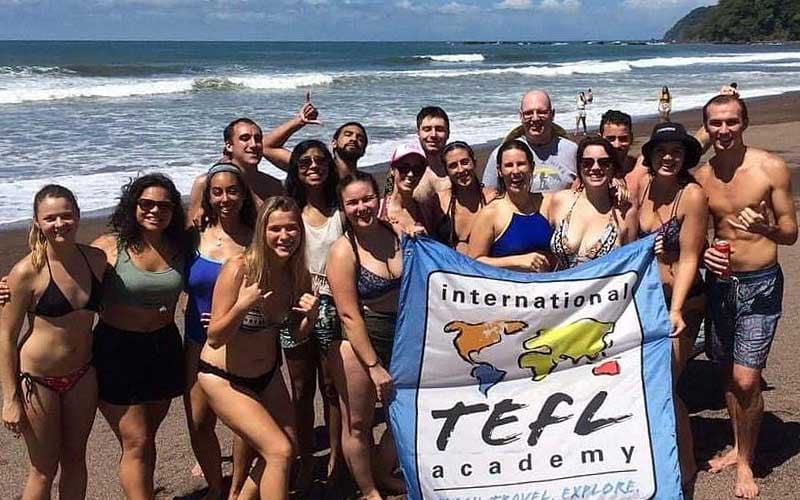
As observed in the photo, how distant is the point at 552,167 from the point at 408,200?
3.79ft

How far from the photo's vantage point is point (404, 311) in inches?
170

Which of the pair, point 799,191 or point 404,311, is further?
point 799,191

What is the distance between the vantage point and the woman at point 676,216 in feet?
14.9

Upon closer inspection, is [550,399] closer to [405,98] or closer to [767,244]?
[767,244]

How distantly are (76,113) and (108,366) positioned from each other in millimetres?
22720

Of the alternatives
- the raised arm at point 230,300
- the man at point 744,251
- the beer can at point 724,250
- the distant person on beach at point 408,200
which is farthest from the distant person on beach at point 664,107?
the raised arm at point 230,300

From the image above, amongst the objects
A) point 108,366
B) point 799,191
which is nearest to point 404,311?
point 108,366

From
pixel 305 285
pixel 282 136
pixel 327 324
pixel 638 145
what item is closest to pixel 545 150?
pixel 282 136

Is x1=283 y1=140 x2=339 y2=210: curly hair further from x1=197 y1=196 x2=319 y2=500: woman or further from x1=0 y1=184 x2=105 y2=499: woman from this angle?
x1=0 y1=184 x2=105 y2=499: woman

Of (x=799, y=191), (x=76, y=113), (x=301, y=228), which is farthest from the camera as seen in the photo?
(x=76, y=113)

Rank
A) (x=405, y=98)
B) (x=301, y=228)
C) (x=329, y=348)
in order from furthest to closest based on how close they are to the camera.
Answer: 1. (x=405, y=98)
2. (x=329, y=348)
3. (x=301, y=228)

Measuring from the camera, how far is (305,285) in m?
4.26

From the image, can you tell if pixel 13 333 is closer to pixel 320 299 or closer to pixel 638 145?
pixel 320 299

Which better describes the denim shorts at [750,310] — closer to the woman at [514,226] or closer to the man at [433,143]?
the woman at [514,226]
